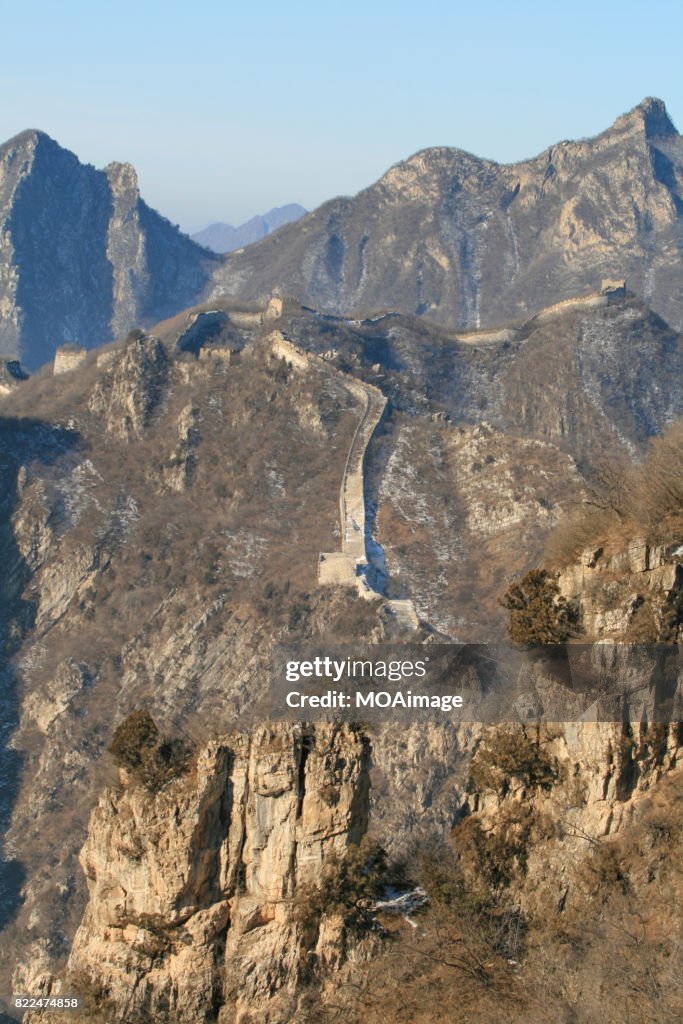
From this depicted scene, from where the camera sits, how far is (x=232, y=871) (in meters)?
22.8

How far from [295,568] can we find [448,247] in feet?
431

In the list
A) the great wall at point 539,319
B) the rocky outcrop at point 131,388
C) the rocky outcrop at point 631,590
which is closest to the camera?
the rocky outcrop at point 631,590

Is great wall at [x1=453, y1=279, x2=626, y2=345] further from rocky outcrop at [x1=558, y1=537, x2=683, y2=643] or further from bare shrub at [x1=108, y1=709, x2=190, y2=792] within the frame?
bare shrub at [x1=108, y1=709, x2=190, y2=792]

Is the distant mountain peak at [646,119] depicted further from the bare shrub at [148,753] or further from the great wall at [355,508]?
the bare shrub at [148,753]

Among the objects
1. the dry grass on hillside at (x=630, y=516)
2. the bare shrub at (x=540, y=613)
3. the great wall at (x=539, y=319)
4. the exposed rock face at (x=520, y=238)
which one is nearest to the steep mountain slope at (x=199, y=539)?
the dry grass on hillside at (x=630, y=516)

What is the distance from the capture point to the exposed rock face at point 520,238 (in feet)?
574

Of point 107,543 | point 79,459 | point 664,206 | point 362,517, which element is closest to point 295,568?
point 362,517

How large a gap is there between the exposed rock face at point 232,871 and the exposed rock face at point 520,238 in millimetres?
146121

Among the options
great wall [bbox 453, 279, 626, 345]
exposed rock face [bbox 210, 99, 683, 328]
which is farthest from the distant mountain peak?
great wall [bbox 453, 279, 626, 345]

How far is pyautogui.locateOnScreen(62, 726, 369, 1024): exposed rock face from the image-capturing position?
888 inches

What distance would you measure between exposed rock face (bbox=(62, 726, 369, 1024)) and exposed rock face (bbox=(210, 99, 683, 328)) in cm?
14612

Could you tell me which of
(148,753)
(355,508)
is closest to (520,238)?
(355,508)

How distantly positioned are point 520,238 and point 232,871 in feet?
567

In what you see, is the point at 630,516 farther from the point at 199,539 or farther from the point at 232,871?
the point at 199,539
